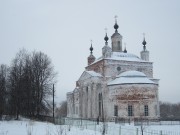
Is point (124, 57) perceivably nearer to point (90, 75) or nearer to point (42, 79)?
point (90, 75)

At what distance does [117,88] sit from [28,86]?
37.4 feet

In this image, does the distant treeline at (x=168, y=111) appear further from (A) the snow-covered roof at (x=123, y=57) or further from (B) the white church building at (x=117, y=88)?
(B) the white church building at (x=117, y=88)

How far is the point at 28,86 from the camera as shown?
118ft

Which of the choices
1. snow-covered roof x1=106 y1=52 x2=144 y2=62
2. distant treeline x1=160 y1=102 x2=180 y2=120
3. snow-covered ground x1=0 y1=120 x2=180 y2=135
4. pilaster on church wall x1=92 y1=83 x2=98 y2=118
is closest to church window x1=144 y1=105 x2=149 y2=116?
pilaster on church wall x1=92 y1=83 x2=98 y2=118

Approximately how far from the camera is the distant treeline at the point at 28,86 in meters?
35.2

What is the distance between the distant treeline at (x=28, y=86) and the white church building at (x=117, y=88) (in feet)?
19.9

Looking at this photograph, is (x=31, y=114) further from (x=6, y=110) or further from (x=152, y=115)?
(x=152, y=115)

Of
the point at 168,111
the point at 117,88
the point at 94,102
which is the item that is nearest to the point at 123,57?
the point at 117,88

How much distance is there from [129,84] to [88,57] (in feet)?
55.9

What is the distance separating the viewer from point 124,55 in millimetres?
44156

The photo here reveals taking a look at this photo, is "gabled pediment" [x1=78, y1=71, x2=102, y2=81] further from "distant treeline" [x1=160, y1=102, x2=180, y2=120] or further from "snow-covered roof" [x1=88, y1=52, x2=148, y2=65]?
"distant treeline" [x1=160, y1=102, x2=180, y2=120]

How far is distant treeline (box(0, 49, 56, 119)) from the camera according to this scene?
35188 mm

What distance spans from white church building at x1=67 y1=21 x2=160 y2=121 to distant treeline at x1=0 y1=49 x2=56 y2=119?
6.07m

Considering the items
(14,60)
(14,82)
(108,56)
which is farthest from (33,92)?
(108,56)
